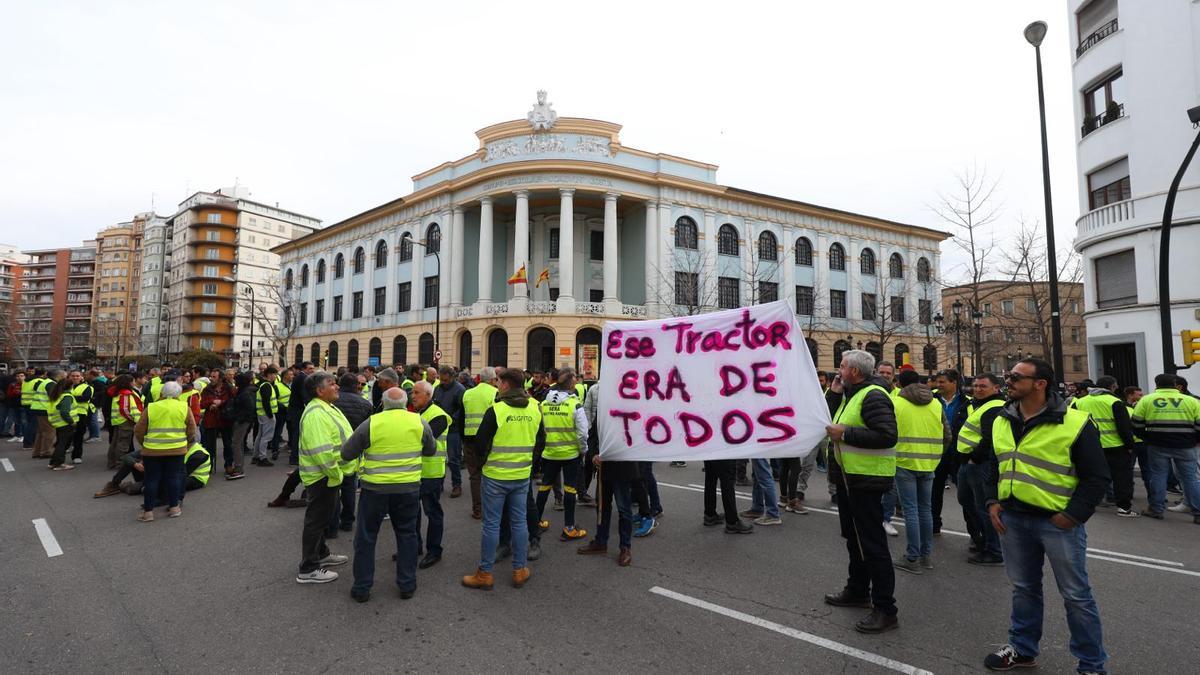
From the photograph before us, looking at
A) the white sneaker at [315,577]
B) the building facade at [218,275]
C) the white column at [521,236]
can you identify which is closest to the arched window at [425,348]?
the white column at [521,236]

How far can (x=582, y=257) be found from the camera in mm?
35156

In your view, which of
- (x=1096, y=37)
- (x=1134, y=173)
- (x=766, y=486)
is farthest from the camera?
(x=1096, y=37)

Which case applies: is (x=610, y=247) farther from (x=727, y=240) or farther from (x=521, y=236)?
(x=727, y=240)

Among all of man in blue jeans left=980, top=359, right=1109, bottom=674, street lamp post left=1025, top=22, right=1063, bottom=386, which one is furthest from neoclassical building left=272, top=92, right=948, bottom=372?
man in blue jeans left=980, top=359, right=1109, bottom=674

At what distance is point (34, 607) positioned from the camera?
465 centimetres

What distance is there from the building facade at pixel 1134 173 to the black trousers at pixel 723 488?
17.8 metres

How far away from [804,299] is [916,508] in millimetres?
34246

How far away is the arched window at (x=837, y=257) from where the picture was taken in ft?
130

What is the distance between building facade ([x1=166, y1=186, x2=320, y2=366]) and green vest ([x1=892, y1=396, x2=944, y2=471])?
80919mm

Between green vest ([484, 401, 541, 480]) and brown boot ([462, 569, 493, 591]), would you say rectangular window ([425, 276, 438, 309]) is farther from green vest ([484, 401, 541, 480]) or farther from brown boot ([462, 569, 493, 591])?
brown boot ([462, 569, 493, 591])

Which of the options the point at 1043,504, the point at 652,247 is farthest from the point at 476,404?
the point at 652,247

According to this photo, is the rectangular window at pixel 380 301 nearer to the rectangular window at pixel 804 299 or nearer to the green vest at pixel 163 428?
the rectangular window at pixel 804 299

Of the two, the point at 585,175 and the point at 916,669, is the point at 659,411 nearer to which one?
the point at 916,669

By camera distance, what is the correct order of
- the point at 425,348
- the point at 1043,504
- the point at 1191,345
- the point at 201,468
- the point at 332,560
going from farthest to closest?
the point at 425,348
the point at 1191,345
the point at 201,468
the point at 332,560
the point at 1043,504
